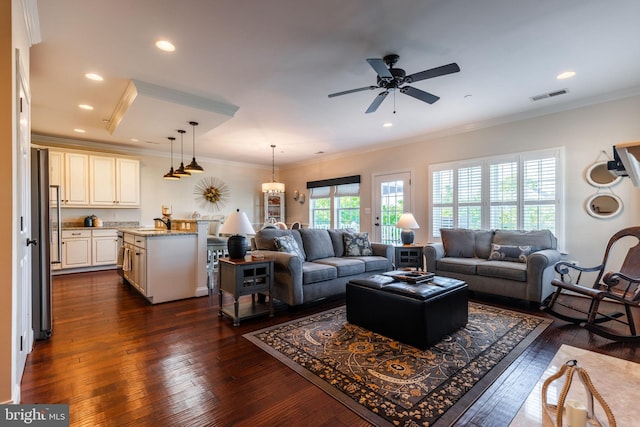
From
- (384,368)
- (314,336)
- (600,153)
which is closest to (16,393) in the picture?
(314,336)

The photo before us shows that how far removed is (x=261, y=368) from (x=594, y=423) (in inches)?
76.0

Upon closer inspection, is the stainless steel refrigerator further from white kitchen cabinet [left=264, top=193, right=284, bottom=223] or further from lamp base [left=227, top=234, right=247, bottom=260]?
white kitchen cabinet [left=264, top=193, right=284, bottom=223]

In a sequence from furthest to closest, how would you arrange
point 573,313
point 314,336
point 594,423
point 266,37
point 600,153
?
point 600,153
point 573,313
point 314,336
point 266,37
point 594,423

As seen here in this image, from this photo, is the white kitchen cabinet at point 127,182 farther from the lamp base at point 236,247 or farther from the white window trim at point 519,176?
the white window trim at point 519,176

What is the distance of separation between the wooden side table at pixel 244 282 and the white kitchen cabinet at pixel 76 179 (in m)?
4.39

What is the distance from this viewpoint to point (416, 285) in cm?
283

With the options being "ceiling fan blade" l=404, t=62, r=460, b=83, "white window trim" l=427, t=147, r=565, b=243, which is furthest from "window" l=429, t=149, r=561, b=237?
"ceiling fan blade" l=404, t=62, r=460, b=83

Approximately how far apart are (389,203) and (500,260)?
2637 mm

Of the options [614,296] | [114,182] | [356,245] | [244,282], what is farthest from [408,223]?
[114,182]

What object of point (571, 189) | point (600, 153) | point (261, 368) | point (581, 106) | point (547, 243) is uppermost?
point (581, 106)

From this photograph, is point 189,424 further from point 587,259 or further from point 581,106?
point 581,106

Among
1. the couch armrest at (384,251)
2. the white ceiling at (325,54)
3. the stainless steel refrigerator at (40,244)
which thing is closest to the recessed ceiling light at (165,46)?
the white ceiling at (325,54)

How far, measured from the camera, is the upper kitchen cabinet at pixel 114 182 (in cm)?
610

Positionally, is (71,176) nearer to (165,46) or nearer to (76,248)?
(76,248)
